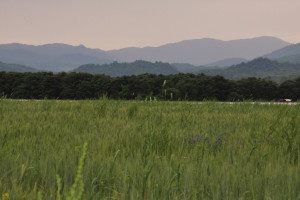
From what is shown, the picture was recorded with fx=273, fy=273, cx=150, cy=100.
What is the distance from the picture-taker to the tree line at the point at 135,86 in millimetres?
44062

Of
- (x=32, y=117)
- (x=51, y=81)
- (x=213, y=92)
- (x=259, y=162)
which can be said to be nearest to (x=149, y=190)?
(x=259, y=162)

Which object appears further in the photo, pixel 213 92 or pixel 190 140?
pixel 213 92

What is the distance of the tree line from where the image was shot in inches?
1735

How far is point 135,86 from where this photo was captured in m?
46.9

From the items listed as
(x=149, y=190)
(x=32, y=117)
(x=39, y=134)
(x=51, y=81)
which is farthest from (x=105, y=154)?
(x=51, y=81)

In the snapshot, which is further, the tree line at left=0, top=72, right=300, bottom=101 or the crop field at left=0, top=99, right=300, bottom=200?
the tree line at left=0, top=72, right=300, bottom=101

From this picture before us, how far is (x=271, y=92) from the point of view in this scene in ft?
150

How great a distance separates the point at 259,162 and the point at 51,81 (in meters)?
47.2

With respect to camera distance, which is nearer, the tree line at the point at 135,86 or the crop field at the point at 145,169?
the crop field at the point at 145,169

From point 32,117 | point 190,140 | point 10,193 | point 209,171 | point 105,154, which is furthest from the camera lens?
point 32,117

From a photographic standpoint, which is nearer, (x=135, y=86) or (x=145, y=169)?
(x=145, y=169)

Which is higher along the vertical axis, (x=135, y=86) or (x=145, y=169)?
(x=135, y=86)

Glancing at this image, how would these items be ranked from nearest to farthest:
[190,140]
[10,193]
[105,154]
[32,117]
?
[10,193], [105,154], [190,140], [32,117]

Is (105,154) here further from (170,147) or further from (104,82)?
(104,82)
